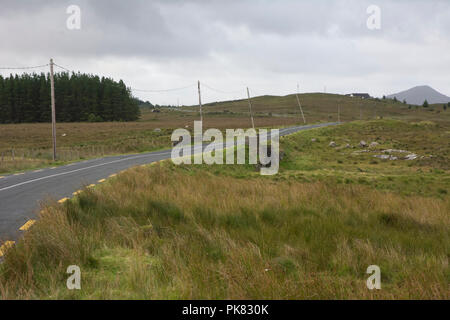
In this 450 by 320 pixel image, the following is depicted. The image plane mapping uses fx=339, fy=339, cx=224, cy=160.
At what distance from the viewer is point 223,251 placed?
5055mm

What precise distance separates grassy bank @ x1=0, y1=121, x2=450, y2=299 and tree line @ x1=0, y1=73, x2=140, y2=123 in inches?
3915

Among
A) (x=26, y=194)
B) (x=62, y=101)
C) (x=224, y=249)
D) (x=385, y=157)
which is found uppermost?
(x=62, y=101)

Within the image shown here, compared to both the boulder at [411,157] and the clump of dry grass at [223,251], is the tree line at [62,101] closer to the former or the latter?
the boulder at [411,157]

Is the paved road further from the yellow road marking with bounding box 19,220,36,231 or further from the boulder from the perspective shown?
the boulder

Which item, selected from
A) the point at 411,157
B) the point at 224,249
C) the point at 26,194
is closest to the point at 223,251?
the point at 224,249

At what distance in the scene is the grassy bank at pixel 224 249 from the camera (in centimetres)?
403

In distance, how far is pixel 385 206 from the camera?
388 inches

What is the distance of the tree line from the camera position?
10219 cm

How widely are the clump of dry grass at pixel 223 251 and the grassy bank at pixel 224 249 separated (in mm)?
19

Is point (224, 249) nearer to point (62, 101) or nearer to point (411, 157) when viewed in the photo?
point (411, 157)

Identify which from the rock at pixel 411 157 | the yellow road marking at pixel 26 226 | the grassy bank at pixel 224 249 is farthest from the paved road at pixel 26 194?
the rock at pixel 411 157

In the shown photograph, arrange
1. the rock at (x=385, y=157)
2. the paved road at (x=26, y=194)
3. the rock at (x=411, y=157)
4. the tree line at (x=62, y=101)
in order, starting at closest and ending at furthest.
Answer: the paved road at (x=26, y=194)
the rock at (x=411, y=157)
the rock at (x=385, y=157)
the tree line at (x=62, y=101)

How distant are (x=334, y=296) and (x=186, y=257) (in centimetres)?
205

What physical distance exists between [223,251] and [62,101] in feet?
366
